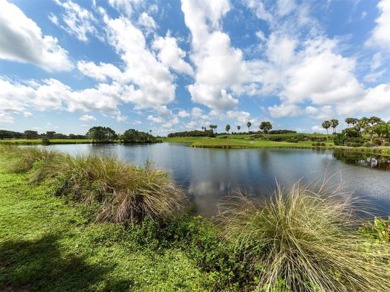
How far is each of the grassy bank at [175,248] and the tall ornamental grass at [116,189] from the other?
4 centimetres

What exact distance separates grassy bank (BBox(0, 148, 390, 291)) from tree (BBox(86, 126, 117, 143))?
315 feet

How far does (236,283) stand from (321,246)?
1.40 meters

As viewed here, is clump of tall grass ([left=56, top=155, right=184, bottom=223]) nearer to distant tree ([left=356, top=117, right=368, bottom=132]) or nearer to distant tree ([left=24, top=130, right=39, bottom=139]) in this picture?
distant tree ([left=356, top=117, right=368, bottom=132])

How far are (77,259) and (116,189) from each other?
257 centimetres

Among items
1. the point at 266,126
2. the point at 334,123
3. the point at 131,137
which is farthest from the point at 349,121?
the point at 131,137

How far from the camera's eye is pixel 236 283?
9.94ft

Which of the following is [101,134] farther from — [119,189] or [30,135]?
[119,189]

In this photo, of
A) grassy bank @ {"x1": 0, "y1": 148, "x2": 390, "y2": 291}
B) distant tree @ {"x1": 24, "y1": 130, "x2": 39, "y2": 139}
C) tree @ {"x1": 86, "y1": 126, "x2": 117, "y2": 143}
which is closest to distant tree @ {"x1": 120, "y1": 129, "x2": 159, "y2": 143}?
tree @ {"x1": 86, "y1": 126, "x2": 117, "y2": 143}

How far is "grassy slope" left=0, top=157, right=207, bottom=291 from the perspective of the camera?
3027 mm

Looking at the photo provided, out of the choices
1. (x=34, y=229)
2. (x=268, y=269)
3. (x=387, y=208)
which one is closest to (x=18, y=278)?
(x=34, y=229)

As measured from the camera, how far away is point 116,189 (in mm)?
6023

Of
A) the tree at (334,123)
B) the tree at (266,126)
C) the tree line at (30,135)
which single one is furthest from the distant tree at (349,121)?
the tree line at (30,135)

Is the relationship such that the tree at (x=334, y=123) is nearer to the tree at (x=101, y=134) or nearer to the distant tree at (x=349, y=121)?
the distant tree at (x=349, y=121)

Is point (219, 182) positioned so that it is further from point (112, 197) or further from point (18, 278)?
point (18, 278)
